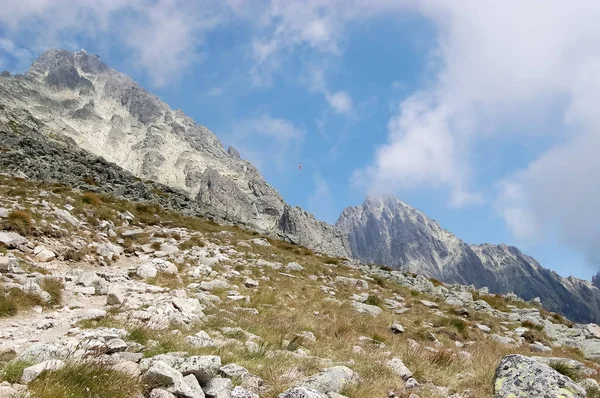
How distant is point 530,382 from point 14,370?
7627 millimetres

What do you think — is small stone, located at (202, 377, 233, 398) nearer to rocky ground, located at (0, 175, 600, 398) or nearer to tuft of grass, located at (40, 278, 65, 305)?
rocky ground, located at (0, 175, 600, 398)

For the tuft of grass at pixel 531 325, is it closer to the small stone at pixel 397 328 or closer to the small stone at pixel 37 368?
the small stone at pixel 397 328

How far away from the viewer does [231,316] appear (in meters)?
10.5

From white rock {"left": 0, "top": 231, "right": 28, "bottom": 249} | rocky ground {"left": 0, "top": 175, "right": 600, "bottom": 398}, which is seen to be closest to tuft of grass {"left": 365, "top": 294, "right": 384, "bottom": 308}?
rocky ground {"left": 0, "top": 175, "right": 600, "bottom": 398}

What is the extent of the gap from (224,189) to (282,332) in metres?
170

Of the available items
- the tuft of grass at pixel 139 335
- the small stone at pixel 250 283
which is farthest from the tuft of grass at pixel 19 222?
the tuft of grass at pixel 139 335

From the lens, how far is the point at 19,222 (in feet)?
47.3

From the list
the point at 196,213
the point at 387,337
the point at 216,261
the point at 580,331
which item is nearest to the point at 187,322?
the point at 387,337

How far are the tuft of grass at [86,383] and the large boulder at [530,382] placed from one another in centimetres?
601

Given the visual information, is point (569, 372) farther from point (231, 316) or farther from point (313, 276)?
point (313, 276)

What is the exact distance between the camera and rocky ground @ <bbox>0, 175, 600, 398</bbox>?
17.1ft

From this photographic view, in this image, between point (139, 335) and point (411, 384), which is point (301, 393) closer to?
point (411, 384)

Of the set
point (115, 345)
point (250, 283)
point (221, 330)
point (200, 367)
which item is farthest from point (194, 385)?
point (250, 283)

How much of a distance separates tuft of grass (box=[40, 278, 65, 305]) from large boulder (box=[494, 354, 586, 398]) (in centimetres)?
972
